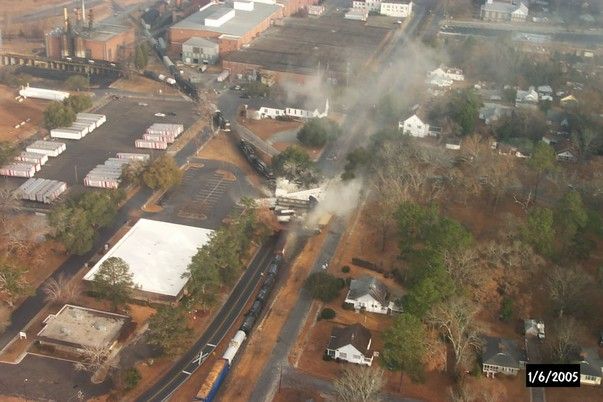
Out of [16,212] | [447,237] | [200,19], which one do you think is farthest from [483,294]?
[200,19]

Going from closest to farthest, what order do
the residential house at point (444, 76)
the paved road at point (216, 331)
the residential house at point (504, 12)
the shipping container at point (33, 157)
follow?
the paved road at point (216, 331), the shipping container at point (33, 157), the residential house at point (444, 76), the residential house at point (504, 12)

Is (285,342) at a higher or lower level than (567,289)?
lower

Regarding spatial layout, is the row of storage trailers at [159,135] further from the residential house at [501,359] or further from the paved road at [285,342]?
the residential house at [501,359]

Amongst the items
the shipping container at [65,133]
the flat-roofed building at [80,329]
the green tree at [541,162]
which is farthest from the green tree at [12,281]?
the green tree at [541,162]

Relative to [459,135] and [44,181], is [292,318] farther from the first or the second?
[459,135]

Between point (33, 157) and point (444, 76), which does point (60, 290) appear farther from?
point (444, 76)

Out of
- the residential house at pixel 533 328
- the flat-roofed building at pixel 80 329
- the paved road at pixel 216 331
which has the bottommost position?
the paved road at pixel 216 331

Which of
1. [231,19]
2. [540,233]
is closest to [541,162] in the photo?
[540,233]
